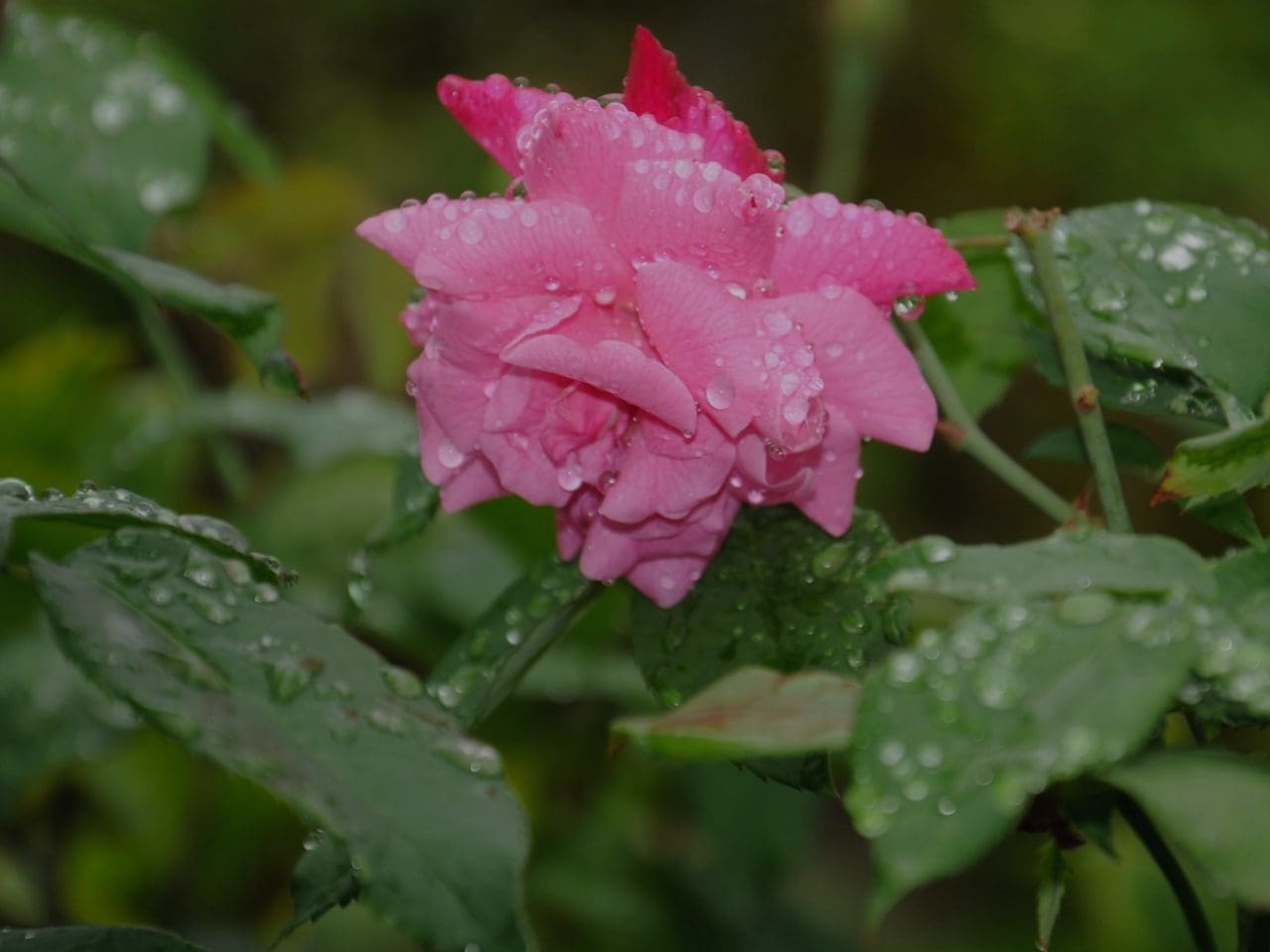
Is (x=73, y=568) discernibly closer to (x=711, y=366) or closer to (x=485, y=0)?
(x=711, y=366)

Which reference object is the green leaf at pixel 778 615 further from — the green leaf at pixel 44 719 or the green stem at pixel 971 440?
the green leaf at pixel 44 719

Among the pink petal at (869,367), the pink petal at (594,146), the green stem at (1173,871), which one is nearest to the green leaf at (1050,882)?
the green stem at (1173,871)

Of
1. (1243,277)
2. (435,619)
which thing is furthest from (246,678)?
(435,619)

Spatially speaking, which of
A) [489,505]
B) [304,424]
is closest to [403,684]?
[489,505]

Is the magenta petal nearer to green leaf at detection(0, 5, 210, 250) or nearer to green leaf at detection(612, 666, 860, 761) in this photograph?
green leaf at detection(612, 666, 860, 761)

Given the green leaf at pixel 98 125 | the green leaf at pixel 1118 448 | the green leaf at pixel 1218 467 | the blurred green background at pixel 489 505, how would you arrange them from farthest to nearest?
the blurred green background at pixel 489 505 → the green leaf at pixel 98 125 → the green leaf at pixel 1118 448 → the green leaf at pixel 1218 467

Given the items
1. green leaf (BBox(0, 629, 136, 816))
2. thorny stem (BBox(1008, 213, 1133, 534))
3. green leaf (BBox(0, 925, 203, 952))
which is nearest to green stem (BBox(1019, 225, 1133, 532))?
thorny stem (BBox(1008, 213, 1133, 534))
